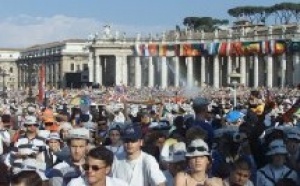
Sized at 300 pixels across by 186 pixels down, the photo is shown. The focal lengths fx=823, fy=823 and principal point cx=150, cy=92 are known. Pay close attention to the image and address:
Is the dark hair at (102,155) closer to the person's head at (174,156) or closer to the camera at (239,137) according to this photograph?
the person's head at (174,156)

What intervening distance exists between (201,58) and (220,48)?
8654 mm

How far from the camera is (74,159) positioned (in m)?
8.16

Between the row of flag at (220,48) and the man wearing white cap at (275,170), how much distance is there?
87.3 meters

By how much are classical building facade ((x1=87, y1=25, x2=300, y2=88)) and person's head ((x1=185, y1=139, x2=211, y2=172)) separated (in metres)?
82.4

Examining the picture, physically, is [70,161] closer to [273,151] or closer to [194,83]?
[273,151]

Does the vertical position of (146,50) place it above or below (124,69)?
above

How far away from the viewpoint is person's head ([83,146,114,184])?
21.5 ft

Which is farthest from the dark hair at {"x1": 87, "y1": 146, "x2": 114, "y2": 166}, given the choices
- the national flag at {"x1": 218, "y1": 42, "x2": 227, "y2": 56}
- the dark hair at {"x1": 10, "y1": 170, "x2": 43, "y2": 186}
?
the national flag at {"x1": 218, "y1": 42, "x2": 227, "y2": 56}

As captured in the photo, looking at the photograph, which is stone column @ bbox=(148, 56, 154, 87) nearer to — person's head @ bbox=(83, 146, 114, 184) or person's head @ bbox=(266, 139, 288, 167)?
person's head @ bbox=(266, 139, 288, 167)

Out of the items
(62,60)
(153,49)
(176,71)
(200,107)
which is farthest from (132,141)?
(62,60)

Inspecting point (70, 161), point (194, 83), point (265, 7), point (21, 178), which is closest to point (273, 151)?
point (70, 161)

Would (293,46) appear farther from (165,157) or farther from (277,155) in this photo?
(165,157)

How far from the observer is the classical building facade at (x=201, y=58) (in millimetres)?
101456

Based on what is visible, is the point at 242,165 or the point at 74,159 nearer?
the point at 242,165
